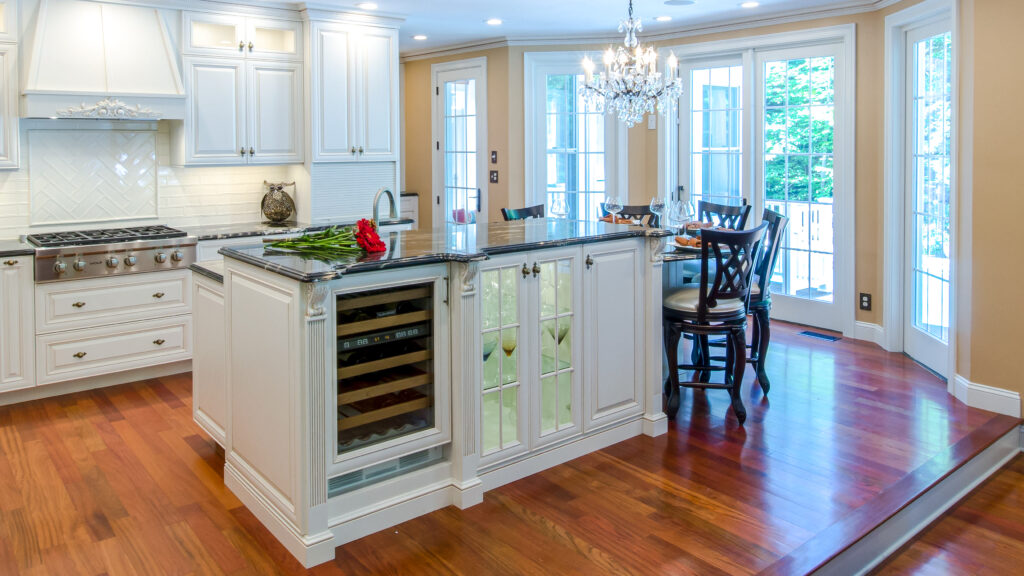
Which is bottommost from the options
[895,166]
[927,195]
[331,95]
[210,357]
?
[210,357]

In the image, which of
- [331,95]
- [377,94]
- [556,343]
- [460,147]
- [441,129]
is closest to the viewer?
[556,343]

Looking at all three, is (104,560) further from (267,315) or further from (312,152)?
(312,152)

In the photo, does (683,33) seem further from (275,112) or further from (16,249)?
(16,249)

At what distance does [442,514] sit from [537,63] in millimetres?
4954

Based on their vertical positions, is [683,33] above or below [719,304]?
above

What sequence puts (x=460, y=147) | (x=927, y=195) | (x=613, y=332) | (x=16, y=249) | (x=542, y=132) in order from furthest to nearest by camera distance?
(x=460, y=147), (x=542, y=132), (x=927, y=195), (x=16, y=249), (x=613, y=332)

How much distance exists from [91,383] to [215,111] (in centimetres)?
190

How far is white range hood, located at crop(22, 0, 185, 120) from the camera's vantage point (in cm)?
484

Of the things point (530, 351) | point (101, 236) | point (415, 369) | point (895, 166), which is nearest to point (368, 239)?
point (415, 369)

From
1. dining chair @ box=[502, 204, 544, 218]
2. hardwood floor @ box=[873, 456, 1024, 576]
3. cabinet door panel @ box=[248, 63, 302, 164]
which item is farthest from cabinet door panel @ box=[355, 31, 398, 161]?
hardwood floor @ box=[873, 456, 1024, 576]

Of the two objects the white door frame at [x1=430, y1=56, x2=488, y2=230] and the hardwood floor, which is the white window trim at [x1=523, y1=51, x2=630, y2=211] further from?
the hardwood floor

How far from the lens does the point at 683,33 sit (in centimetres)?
681

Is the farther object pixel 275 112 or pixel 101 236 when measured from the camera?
pixel 275 112

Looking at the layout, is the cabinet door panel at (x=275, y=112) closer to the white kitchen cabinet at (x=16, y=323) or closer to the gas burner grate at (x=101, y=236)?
the gas burner grate at (x=101, y=236)
